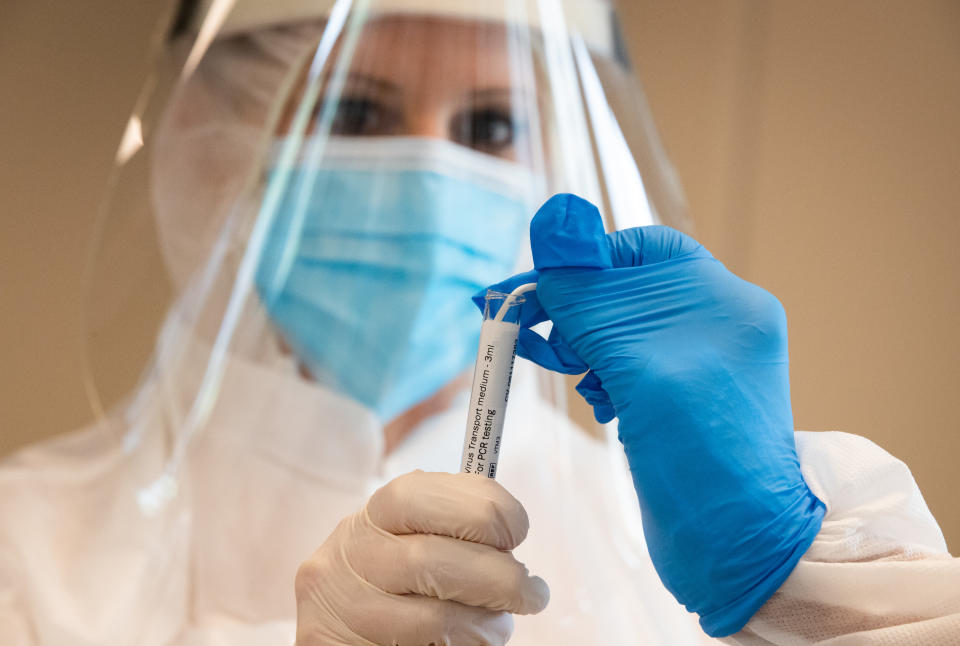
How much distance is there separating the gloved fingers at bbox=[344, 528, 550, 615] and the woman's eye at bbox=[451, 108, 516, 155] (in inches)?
26.4

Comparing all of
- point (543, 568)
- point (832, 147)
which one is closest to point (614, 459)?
point (543, 568)

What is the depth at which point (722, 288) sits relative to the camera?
567 mm

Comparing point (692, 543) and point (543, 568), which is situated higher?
point (692, 543)

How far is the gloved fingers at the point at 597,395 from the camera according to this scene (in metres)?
0.59

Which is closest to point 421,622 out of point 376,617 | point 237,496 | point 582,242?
point 376,617

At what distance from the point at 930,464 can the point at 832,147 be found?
1.87ft

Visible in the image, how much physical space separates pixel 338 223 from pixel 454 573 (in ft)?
2.11

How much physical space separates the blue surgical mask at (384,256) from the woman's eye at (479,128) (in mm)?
23

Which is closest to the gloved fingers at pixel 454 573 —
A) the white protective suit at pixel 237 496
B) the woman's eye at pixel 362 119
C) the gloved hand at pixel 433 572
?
the gloved hand at pixel 433 572

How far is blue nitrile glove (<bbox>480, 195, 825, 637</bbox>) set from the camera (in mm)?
524

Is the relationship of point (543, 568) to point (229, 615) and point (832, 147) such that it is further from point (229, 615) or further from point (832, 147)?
point (832, 147)

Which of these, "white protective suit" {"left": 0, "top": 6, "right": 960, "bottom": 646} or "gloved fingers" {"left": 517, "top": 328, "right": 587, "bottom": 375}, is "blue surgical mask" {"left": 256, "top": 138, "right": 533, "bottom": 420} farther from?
"gloved fingers" {"left": 517, "top": 328, "right": 587, "bottom": 375}

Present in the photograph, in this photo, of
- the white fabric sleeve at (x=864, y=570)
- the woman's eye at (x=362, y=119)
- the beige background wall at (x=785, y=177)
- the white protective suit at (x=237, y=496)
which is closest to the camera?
the white fabric sleeve at (x=864, y=570)

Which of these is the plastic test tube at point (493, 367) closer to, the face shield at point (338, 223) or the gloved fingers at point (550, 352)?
the gloved fingers at point (550, 352)
